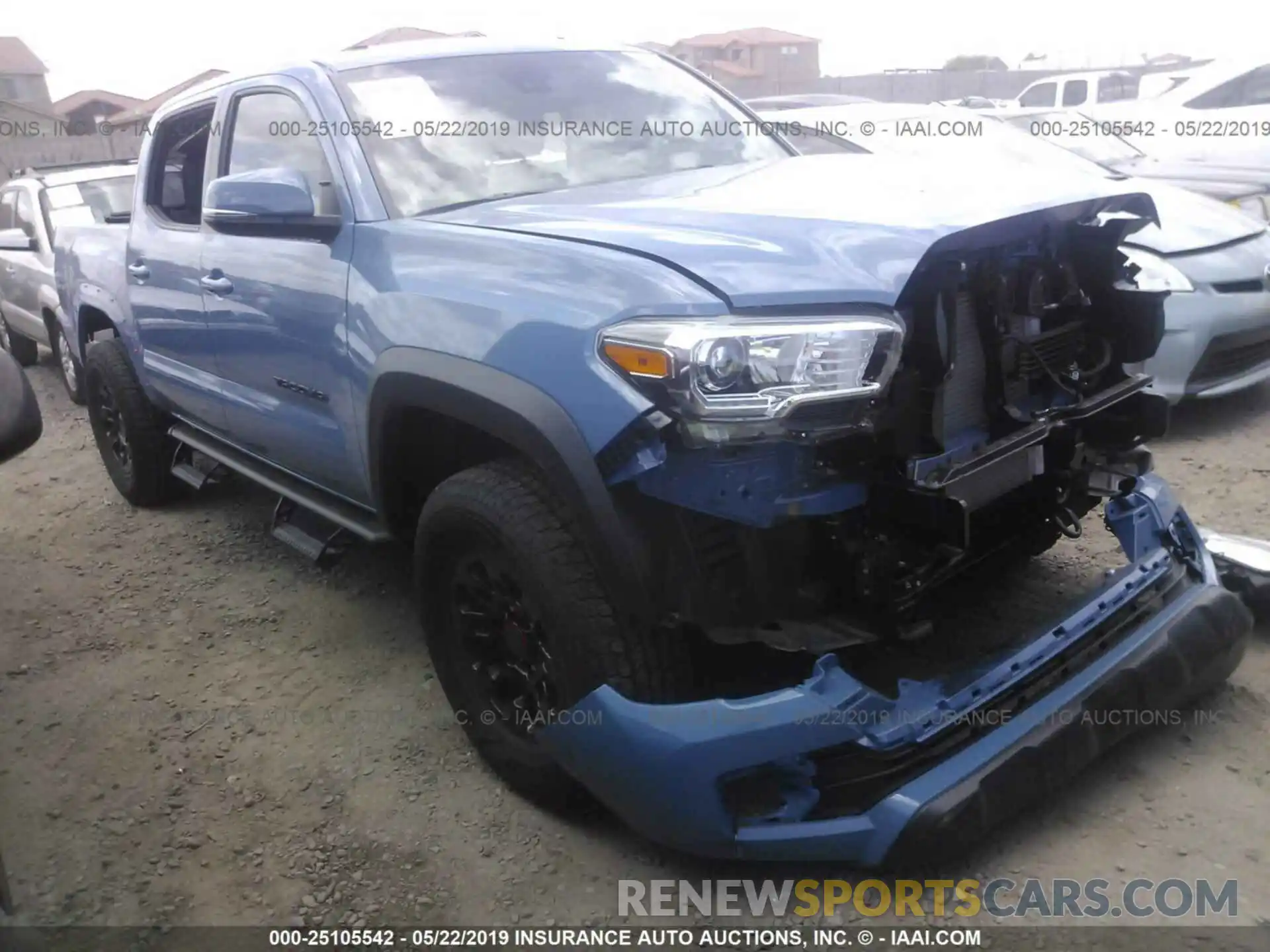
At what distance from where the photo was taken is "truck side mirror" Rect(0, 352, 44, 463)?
6.70 ft

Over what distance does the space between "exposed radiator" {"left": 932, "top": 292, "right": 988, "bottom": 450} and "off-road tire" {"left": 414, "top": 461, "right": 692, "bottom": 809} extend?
785mm

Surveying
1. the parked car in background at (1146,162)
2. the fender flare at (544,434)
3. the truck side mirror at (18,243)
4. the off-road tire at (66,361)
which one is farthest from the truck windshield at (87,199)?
the parked car in background at (1146,162)

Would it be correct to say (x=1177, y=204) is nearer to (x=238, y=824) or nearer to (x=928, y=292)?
(x=928, y=292)

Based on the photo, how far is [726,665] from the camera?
8.91 feet

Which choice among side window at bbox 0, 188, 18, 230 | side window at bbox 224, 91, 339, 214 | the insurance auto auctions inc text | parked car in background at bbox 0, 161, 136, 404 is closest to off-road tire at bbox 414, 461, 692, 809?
the insurance auto auctions inc text

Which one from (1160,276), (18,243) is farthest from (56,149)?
(1160,276)

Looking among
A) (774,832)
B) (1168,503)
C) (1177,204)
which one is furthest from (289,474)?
(1177,204)

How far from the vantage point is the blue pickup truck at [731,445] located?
216 cm

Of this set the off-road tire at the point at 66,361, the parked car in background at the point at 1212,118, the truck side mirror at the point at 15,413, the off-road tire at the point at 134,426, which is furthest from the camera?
the parked car in background at the point at 1212,118

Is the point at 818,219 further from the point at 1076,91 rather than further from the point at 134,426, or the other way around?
the point at 1076,91

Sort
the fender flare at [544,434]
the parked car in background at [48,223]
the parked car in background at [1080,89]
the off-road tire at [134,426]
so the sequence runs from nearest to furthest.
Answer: the fender flare at [544,434] → the off-road tire at [134,426] → the parked car in background at [48,223] → the parked car in background at [1080,89]

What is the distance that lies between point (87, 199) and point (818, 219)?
24.1ft

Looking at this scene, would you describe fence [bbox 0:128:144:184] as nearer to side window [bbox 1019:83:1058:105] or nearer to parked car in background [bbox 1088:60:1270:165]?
side window [bbox 1019:83:1058:105]

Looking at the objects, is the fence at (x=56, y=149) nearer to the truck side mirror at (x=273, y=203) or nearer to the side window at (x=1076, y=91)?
the side window at (x=1076, y=91)
